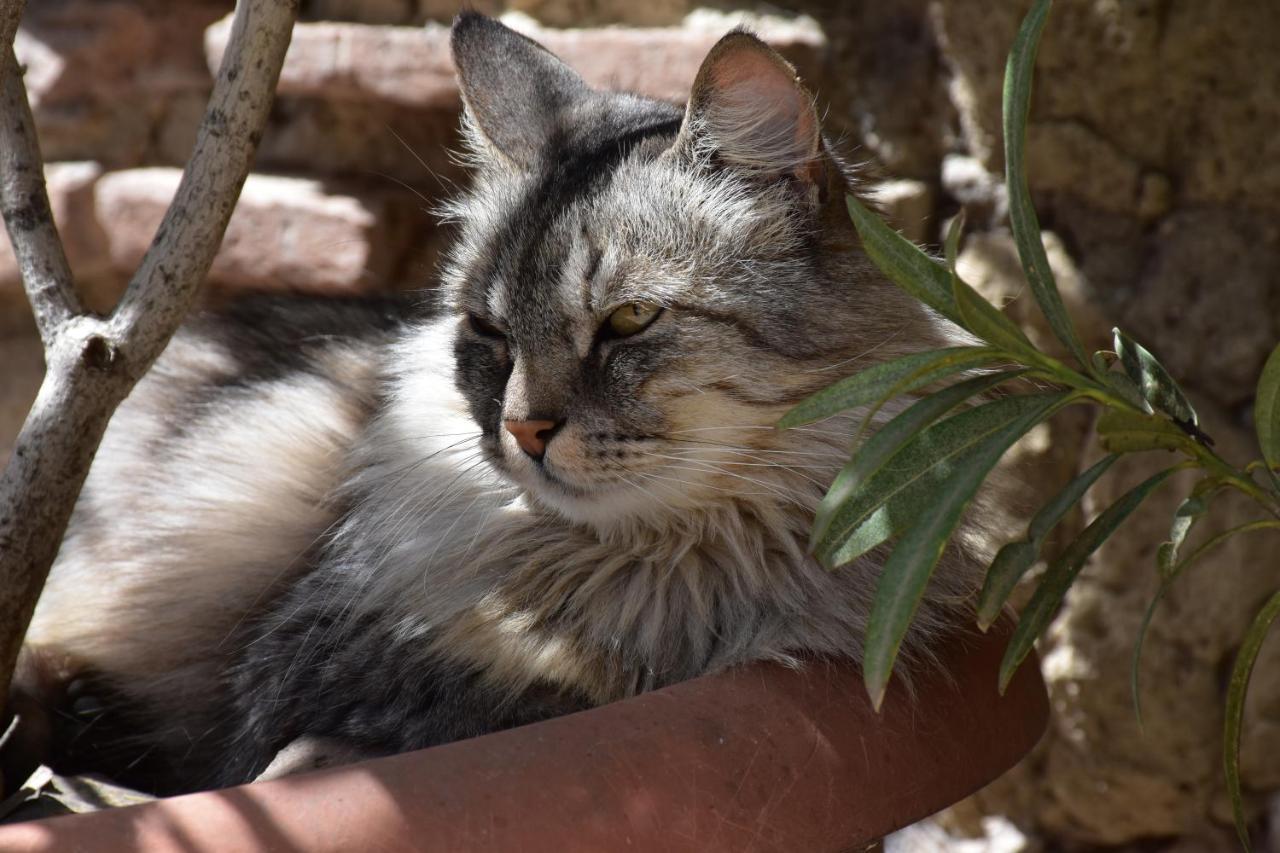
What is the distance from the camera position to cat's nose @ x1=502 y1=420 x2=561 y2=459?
1325 mm

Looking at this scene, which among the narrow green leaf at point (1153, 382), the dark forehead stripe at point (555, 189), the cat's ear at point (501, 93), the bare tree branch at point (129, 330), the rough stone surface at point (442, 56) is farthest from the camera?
the rough stone surface at point (442, 56)

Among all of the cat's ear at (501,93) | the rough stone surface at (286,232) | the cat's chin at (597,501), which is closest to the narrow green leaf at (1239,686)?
the cat's chin at (597,501)

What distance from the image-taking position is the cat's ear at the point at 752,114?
1277mm


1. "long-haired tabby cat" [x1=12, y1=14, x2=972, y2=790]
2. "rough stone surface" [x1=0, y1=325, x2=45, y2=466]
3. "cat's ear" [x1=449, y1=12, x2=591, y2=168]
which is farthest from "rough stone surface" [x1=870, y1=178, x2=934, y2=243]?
"rough stone surface" [x1=0, y1=325, x2=45, y2=466]

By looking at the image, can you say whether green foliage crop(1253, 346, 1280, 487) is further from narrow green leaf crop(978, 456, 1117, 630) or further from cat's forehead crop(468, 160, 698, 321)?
cat's forehead crop(468, 160, 698, 321)

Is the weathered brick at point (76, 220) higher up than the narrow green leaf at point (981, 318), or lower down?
lower down

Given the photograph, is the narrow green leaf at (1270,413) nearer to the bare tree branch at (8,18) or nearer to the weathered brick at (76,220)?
the bare tree branch at (8,18)

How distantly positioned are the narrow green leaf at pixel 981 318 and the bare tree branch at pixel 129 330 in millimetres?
695

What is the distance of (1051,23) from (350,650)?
1.48 meters

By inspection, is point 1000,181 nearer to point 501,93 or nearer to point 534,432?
point 501,93

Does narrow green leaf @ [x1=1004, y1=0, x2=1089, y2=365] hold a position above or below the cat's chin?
above

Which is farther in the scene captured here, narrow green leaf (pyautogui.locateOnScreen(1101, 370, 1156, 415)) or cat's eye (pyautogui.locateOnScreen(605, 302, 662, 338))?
cat's eye (pyautogui.locateOnScreen(605, 302, 662, 338))

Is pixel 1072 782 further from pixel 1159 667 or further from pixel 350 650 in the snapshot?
pixel 350 650

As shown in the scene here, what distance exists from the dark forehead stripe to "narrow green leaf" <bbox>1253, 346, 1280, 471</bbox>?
0.67 meters
